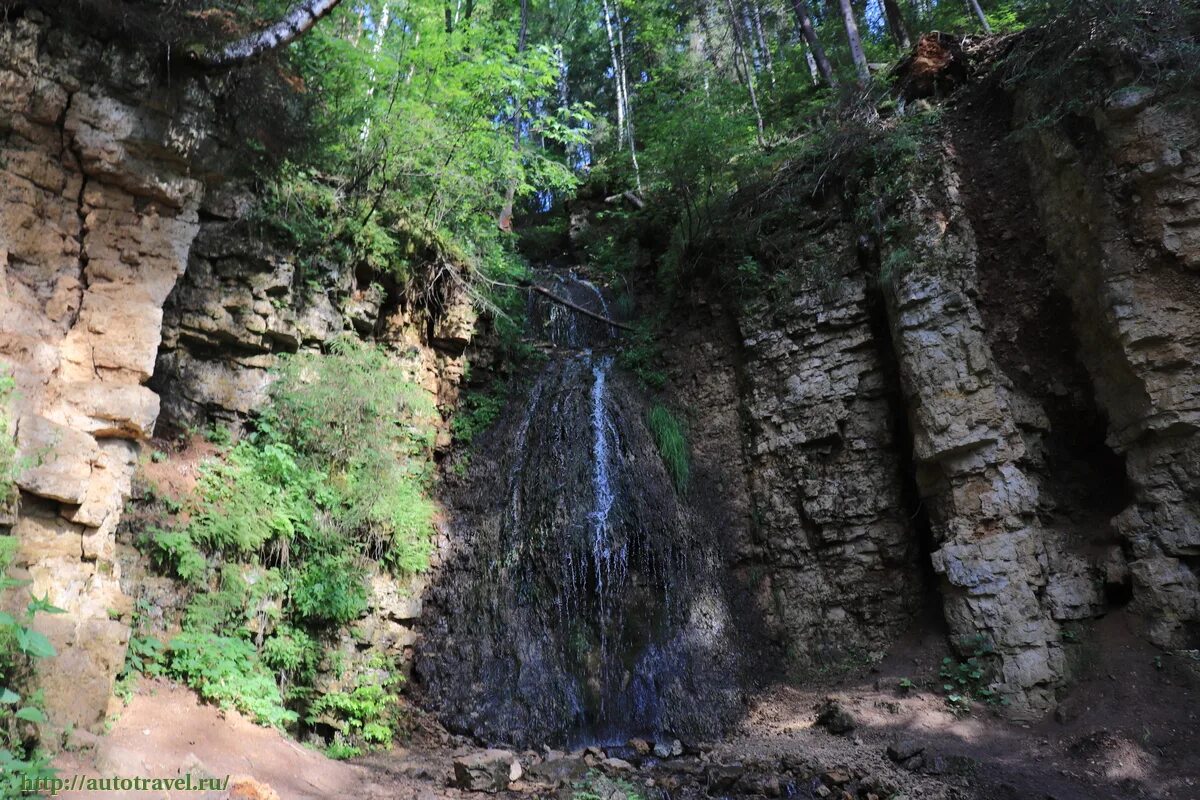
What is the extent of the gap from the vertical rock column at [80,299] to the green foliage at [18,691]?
0.60 ft

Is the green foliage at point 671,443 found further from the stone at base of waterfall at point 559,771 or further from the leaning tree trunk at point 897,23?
the leaning tree trunk at point 897,23

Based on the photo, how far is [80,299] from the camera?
19.7ft

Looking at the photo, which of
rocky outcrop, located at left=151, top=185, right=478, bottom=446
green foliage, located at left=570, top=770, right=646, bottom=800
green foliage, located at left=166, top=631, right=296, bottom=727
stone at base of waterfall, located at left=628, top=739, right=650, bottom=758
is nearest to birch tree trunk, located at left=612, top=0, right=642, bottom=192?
rocky outcrop, located at left=151, top=185, right=478, bottom=446

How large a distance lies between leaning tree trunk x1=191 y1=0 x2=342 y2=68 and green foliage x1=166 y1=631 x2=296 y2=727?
18.1 feet

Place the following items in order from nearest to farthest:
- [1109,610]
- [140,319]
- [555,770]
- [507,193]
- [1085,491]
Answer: [140,319], [555,770], [1109,610], [1085,491], [507,193]

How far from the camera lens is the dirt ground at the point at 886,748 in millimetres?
5445

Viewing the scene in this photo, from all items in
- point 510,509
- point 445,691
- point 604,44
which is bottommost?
point 445,691

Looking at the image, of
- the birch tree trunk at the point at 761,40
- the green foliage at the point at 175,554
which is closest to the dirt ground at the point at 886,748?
the green foliage at the point at 175,554

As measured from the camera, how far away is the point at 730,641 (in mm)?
9102

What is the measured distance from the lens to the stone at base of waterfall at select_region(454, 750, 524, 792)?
623cm

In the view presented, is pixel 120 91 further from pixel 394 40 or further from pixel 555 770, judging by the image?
pixel 555 770

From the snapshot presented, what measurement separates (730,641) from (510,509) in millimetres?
3445

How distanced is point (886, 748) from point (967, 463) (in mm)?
3428

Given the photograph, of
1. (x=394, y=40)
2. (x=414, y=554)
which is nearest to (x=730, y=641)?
(x=414, y=554)
